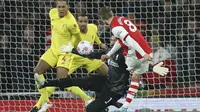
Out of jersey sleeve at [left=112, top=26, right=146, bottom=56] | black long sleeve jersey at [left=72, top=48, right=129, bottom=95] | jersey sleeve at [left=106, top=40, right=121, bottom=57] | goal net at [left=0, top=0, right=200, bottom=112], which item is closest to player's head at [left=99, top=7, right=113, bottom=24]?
jersey sleeve at [left=112, top=26, right=146, bottom=56]

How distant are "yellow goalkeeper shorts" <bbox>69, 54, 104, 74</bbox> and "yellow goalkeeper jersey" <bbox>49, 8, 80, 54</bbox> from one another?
0.90ft

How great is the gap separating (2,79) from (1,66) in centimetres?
22

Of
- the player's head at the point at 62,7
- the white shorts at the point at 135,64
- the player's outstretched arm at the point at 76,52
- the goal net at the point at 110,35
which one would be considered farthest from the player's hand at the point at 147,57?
the goal net at the point at 110,35

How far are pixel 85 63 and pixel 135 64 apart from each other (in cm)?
148

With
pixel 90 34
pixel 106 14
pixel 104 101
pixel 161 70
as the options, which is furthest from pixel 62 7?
pixel 161 70

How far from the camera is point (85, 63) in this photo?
323 inches

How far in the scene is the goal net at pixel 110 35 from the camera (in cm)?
937

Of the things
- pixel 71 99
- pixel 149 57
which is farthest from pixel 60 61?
pixel 149 57

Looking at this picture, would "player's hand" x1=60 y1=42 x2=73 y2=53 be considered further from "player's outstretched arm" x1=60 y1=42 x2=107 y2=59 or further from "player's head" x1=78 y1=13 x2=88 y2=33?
"player's head" x1=78 y1=13 x2=88 y2=33

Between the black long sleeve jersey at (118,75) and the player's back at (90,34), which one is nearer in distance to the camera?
the black long sleeve jersey at (118,75)

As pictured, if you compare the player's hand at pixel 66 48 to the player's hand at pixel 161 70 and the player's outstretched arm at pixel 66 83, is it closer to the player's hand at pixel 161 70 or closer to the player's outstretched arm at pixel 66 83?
the player's outstretched arm at pixel 66 83

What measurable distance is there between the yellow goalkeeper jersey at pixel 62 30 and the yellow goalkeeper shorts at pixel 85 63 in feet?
0.90

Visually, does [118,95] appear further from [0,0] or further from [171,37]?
[0,0]

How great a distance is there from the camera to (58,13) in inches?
319
